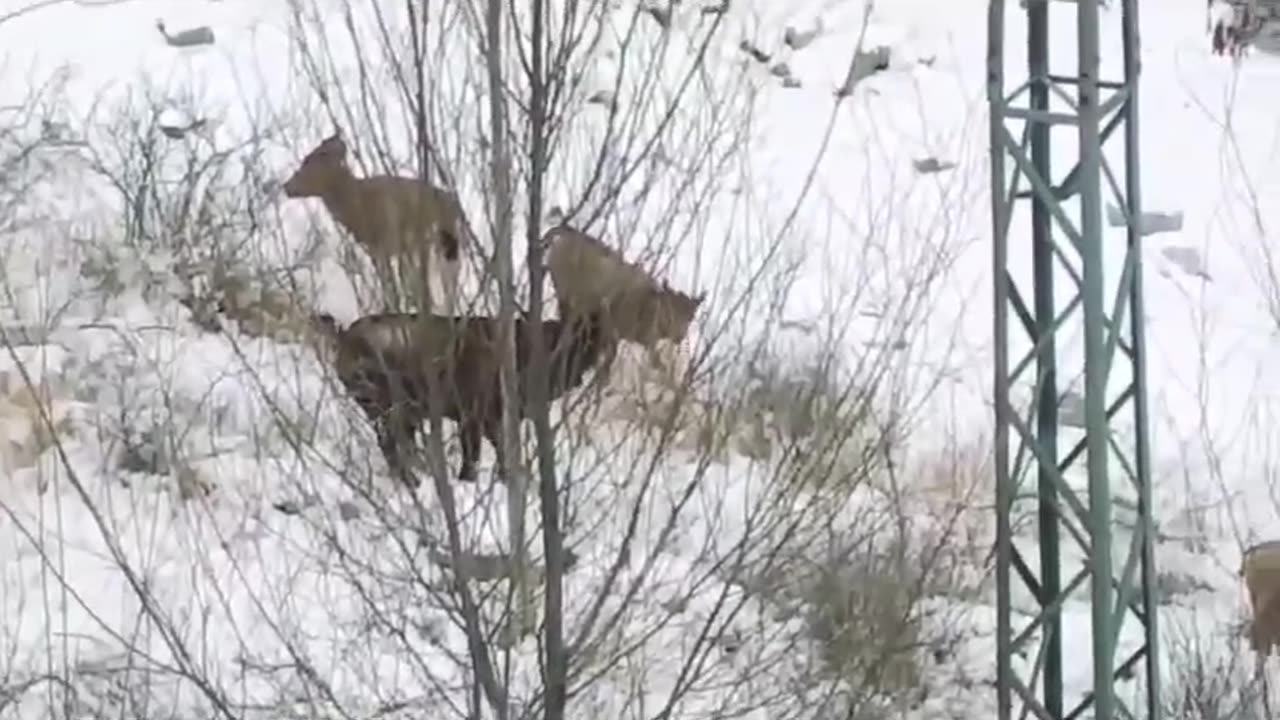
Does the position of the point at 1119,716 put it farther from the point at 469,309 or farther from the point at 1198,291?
the point at 1198,291

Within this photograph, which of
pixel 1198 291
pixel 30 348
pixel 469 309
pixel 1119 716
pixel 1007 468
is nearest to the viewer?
pixel 469 309

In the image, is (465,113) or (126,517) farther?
(126,517)

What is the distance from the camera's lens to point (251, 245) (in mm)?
4812

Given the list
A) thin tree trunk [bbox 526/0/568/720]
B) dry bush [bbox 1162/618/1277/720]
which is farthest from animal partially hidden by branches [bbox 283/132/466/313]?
dry bush [bbox 1162/618/1277/720]

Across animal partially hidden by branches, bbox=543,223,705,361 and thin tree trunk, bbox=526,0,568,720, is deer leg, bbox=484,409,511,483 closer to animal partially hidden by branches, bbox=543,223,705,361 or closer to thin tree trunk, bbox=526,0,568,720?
thin tree trunk, bbox=526,0,568,720

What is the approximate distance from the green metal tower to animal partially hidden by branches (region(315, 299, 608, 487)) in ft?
2.07

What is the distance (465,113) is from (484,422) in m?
0.45

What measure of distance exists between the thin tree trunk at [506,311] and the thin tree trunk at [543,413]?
31mm

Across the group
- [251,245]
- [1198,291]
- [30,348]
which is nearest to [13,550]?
[30,348]

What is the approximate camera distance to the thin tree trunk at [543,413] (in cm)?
256

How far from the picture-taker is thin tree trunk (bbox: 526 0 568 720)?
2.56 metres

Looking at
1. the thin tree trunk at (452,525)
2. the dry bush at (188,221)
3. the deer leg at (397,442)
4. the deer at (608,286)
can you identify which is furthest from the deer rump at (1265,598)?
the dry bush at (188,221)

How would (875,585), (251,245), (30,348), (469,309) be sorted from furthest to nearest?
(251,245)
(30,348)
(875,585)
(469,309)

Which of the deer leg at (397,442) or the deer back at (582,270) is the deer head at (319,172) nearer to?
the deer leg at (397,442)
